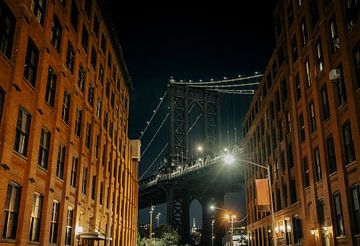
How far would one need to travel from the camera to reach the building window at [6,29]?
15625 mm

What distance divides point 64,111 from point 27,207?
8010mm

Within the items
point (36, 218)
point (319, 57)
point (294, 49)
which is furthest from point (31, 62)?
point (294, 49)

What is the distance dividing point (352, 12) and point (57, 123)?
17.6 m

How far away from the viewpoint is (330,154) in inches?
977

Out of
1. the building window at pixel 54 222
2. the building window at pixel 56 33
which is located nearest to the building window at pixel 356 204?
the building window at pixel 54 222

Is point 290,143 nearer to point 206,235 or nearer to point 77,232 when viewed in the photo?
point 77,232

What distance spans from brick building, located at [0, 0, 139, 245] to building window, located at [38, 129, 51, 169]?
52 mm

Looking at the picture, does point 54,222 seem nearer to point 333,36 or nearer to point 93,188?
point 93,188

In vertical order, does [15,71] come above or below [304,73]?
below

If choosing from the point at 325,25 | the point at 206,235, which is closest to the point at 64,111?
the point at 325,25

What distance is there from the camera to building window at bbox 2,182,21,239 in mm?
15727

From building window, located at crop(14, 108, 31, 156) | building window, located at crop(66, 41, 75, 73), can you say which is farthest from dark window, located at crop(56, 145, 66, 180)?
building window, located at crop(66, 41, 75, 73)

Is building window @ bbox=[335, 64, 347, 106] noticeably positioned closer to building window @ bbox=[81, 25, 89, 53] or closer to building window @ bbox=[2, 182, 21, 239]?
building window @ bbox=[81, 25, 89, 53]

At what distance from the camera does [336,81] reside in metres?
23.5
